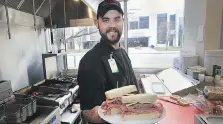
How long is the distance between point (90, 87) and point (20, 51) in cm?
168

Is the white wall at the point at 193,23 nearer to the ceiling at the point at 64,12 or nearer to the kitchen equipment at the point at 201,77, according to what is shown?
the kitchen equipment at the point at 201,77

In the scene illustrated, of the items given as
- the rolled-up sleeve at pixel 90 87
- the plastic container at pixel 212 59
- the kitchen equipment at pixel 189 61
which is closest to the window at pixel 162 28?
the kitchen equipment at pixel 189 61

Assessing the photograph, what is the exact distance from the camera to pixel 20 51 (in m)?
2.31

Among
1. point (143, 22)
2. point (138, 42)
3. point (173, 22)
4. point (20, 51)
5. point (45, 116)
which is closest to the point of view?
point (45, 116)

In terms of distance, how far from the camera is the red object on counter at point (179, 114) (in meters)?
1.24

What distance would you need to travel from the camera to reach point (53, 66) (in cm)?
291

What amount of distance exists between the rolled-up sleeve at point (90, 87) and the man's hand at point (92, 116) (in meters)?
0.03

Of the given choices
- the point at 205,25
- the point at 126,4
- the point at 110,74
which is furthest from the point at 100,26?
the point at 126,4

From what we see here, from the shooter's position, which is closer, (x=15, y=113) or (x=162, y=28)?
(x=15, y=113)

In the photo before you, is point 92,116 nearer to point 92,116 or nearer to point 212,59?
point 92,116

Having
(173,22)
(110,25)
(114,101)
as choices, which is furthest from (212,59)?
(173,22)

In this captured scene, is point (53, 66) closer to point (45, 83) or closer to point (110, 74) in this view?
point (45, 83)

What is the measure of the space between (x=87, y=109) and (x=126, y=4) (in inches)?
112

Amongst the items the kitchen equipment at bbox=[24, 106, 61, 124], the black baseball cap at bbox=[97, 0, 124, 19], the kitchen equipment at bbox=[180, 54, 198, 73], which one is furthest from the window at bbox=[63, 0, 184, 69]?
the black baseball cap at bbox=[97, 0, 124, 19]
